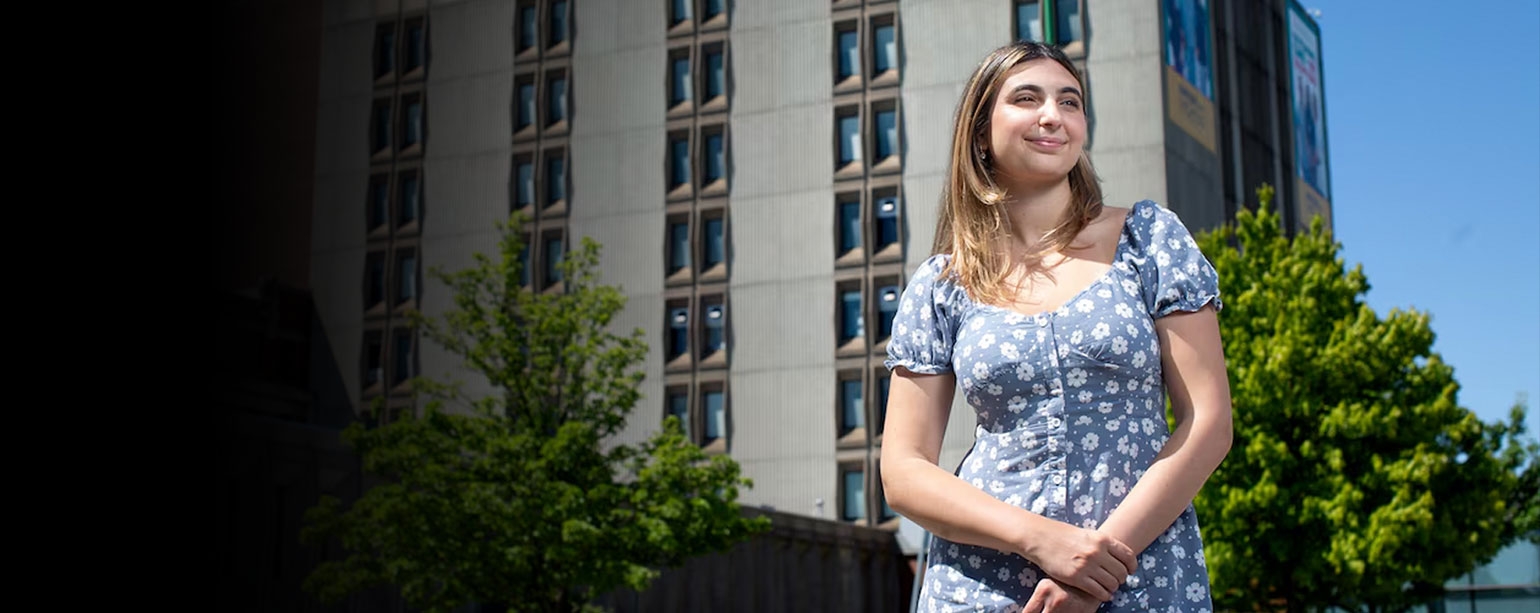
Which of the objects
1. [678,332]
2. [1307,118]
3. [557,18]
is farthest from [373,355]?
[1307,118]

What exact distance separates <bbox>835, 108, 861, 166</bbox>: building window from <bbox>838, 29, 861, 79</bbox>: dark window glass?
3.66ft

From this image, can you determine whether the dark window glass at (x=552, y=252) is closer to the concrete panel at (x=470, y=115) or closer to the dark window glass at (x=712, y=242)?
the concrete panel at (x=470, y=115)

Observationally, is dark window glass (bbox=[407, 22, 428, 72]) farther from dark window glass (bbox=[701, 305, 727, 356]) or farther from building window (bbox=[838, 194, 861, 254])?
building window (bbox=[838, 194, 861, 254])

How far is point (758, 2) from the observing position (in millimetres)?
50156

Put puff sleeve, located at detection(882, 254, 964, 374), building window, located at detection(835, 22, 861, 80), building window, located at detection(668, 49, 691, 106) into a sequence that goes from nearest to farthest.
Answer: puff sleeve, located at detection(882, 254, 964, 374) → building window, located at detection(835, 22, 861, 80) → building window, located at detection(668, 49, 691, 106)

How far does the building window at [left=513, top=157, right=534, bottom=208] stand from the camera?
172 ft

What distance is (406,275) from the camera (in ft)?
175

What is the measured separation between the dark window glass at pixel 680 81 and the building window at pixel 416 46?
8.50 m

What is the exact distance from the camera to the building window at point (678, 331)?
49.5 m

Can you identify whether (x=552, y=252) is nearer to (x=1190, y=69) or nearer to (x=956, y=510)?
(x=1190, y=69)

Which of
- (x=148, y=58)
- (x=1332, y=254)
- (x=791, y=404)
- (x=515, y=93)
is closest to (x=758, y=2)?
(x=515, y=93)

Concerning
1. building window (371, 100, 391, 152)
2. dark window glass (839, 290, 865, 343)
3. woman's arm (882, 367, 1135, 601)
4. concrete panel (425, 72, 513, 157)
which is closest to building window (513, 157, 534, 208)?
concrete panel (425, 72, 513, 157)

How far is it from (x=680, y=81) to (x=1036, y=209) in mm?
48372

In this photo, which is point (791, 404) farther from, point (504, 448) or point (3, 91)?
point (3, 91)
